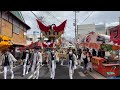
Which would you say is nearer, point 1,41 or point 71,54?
point 71,54

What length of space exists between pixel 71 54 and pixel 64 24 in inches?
56.6

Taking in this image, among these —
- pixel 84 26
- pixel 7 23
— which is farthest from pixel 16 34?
pixel 84 26

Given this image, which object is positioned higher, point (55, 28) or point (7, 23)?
point (7, 23)

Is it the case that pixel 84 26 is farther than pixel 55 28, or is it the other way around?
pixel 84 26
